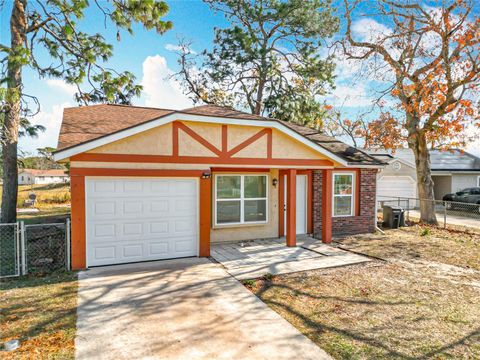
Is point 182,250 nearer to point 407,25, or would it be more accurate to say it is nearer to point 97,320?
point 97,320

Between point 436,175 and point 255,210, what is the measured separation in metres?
19.9

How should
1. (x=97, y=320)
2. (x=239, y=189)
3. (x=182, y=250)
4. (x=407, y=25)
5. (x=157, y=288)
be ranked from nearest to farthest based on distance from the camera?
1. (x=97, y=320)
2. (x=157, y=288)
3. (x=182, y=250)
4. (x=239, y=189)
5. (x=407, y=25)

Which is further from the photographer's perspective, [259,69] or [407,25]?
[259,69]

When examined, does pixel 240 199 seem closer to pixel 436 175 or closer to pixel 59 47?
pixel 59 47

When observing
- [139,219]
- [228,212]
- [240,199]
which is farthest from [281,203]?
[139,219]

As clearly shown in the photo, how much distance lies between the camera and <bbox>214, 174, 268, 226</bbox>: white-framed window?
10578 millimetres

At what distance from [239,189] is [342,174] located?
4399 millimetres

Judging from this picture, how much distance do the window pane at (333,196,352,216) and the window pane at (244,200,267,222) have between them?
122 inches

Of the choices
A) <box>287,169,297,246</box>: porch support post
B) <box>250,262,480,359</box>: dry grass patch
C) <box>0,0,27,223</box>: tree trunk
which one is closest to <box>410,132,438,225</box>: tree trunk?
<box>250,262,480,359</box>: dry grass patch

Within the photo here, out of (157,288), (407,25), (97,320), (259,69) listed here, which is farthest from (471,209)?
(97,320)

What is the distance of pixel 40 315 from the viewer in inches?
204

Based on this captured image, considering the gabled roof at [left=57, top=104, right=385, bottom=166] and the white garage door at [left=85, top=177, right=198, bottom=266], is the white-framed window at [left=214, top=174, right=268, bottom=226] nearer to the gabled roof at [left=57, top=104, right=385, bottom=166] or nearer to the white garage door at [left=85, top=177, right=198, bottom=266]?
the white garage door at [left=85, top=177, right=198, bottom=266]

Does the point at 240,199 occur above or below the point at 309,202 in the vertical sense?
above

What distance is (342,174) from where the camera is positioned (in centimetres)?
1239
